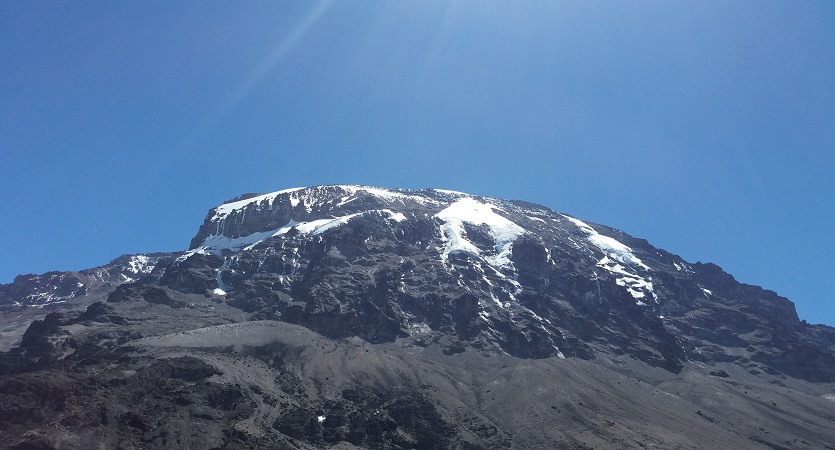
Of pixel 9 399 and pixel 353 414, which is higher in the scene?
pixel 353 414

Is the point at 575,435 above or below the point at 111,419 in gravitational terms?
above

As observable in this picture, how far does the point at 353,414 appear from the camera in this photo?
647 ft

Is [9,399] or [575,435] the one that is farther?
[575,435]

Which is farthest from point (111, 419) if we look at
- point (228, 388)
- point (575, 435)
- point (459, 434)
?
point (575, 435)

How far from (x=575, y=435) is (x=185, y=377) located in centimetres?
10249

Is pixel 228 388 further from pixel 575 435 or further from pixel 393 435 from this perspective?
pixel 575 435

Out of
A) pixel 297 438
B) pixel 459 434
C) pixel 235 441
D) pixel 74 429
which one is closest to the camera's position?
pixel 74 429

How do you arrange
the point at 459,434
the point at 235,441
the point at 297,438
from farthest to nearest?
the point at 459,434, the point at 297,438, the point at 235,441

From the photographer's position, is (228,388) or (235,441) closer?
(235,441)

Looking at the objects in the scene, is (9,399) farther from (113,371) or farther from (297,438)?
(297,438)

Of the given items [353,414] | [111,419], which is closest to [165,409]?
[111,419]

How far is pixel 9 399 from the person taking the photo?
15612 cm

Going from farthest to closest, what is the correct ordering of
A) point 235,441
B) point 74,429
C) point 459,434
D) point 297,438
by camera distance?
1. point 459,434
2. point 297,438
3. point 235,441
4. point 74,429

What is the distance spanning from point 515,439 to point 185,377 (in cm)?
8745
